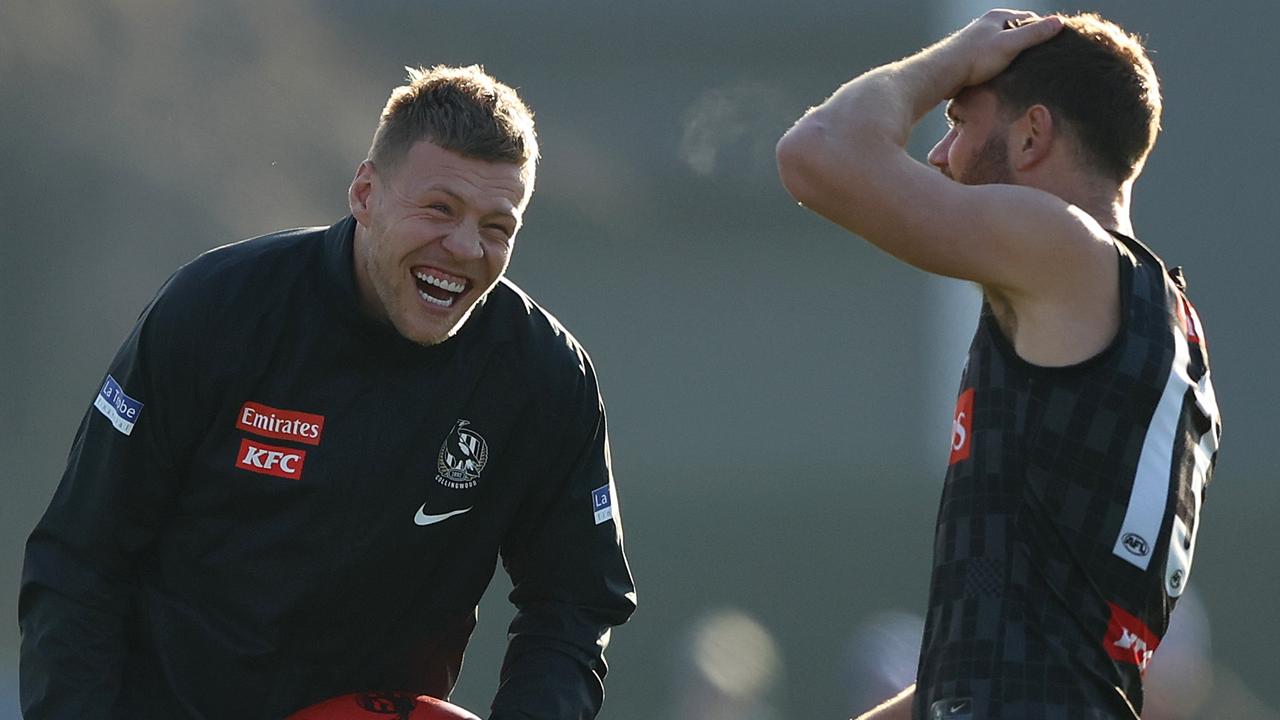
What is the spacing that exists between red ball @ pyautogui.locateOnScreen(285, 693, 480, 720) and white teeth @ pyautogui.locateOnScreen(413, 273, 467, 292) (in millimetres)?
918

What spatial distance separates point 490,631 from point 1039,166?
5.07 metres

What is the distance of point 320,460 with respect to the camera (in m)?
3.41

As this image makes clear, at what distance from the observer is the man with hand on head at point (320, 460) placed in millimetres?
3328

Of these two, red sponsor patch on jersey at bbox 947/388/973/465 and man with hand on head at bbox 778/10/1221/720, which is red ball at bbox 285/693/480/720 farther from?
red sponsor patch on jersey at bbox 947/388/973/465

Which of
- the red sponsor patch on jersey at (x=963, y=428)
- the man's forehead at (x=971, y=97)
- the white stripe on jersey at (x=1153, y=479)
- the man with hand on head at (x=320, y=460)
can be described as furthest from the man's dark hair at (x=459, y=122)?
the white stripe on jersey at (x=1153, y=479)

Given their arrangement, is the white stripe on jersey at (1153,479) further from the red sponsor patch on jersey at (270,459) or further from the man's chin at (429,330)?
the red sponsor patch on jersey at (270,459)

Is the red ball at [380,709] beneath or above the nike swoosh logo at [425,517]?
beneath

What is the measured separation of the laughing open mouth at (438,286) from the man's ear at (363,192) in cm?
22

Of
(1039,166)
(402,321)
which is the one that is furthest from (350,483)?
(1039,166)

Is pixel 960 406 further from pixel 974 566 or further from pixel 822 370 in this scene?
pixel 822 370

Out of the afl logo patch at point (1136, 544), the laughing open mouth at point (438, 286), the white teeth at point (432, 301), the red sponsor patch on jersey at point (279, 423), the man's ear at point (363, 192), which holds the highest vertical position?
the man's ear at point (363, 192)

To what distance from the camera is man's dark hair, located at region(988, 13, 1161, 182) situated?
Answer: 9.04ft

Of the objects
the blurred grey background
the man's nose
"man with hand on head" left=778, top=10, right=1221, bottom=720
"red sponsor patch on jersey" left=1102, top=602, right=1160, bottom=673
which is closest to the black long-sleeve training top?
the man's nose

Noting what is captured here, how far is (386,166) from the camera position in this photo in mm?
3469
